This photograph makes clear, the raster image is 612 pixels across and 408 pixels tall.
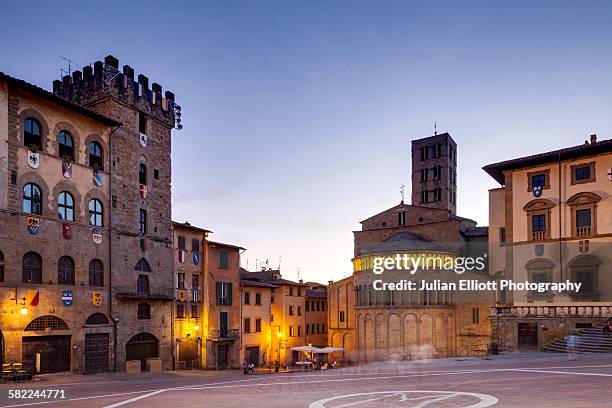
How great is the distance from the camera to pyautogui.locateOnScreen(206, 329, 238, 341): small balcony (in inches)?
2051

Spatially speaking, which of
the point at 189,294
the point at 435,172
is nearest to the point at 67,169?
the point at 189,294

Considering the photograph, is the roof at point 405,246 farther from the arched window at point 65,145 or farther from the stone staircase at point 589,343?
the arched window at point 65,145

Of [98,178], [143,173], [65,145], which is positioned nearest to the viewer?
[65,145]

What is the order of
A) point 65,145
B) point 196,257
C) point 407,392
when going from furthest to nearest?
point 196,257, point 65,145, point 407,392

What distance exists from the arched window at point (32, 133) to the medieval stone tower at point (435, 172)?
69.2 metres

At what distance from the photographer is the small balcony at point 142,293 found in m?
39.7

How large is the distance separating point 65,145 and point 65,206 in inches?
157

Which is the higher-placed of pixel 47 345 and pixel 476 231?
pixel 476 231

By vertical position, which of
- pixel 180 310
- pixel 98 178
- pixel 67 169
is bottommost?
pixel 180 310

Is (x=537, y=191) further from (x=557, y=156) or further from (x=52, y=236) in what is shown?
(x=52, y=236)

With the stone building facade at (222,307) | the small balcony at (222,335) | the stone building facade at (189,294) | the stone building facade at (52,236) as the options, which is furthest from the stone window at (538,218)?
the stone building facade at (52,236)

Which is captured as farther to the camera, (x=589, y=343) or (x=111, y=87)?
(x=111, y=87)

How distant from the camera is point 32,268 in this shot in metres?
33.8

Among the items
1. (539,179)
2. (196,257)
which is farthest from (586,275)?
(196,257)
